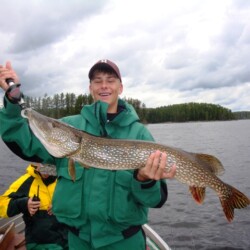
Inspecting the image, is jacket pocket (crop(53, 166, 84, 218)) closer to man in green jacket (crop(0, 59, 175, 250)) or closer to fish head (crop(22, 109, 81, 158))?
man in green jacket (crop(0, 59, 175, 250))

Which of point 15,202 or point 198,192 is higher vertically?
point 198,192

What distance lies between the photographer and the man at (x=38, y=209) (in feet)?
14.5

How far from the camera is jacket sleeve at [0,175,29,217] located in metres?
4.41

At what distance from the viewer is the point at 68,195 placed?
308 centimetres

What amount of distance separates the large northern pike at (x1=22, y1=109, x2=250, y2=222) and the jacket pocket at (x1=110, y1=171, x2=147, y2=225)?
0.13 meters

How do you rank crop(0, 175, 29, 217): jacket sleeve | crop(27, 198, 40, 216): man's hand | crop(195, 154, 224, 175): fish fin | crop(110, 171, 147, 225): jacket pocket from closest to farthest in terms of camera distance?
crop(110, 171, 147, 225): jacket pocket
crop(195, 154, 224, 175): fish fin
crop(27, 198, 40, 216): man's hand
crop(0, 175, 29, 217): jacket sleeve

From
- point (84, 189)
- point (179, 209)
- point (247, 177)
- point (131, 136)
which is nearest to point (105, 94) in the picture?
point (131, 136)

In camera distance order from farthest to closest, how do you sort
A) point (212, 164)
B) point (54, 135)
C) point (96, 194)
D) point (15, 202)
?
1. point (15, 202)
2. point (212, 164)
3. point (54, 135)
4. point (96, 194)

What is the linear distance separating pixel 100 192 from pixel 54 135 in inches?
29.2

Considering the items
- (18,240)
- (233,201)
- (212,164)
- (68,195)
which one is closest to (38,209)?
(18,240)

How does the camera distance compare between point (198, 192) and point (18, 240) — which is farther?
point (18, 240)

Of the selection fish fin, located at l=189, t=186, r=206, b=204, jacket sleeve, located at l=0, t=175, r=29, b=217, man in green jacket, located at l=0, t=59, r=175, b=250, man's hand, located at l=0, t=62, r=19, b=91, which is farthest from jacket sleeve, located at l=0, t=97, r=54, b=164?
fish fin, located at l=189, t=186, r=206, b=204

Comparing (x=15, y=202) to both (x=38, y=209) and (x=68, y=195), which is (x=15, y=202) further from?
(x=68, y=195)

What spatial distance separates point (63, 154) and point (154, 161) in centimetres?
89
